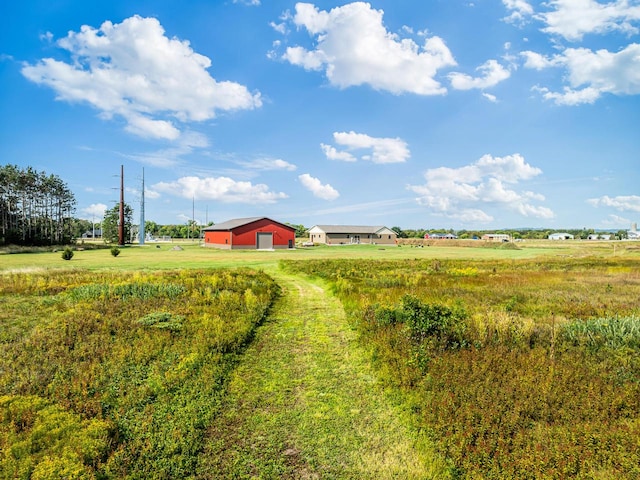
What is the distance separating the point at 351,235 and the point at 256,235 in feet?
147

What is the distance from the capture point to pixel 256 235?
206ft

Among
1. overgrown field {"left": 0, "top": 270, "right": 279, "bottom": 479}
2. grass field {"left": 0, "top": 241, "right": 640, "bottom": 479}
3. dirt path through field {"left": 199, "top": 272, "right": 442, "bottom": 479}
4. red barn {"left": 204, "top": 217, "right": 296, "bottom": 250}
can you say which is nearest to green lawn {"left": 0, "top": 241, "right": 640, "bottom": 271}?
red barn {"left": 204, "top": 217, "right": 296, "bottom": 250}

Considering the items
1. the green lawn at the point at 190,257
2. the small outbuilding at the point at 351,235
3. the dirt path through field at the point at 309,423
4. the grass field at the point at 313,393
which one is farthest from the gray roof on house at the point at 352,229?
the dirt path through field at the point at 309,423

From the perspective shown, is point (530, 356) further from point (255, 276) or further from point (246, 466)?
point (255, 276)

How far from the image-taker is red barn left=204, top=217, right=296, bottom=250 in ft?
201

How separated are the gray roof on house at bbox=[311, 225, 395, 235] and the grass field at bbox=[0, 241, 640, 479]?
88.1 metres

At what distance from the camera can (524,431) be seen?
18.9 ft

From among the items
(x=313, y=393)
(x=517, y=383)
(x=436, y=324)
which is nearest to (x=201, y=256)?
(x=436, y=324)

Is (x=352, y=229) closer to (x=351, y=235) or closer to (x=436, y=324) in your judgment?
(x=351, y=235)

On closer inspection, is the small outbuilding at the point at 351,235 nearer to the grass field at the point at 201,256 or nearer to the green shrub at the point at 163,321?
the grass field at the point at 201,256

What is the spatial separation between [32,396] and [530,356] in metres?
10.7

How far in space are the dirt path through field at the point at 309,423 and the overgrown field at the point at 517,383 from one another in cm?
60

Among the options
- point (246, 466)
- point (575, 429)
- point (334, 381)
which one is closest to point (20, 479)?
point (246, 466)

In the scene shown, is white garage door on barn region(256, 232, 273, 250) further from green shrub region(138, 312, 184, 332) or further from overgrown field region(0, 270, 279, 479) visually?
green shrub region(138, 312, 184, 332)
